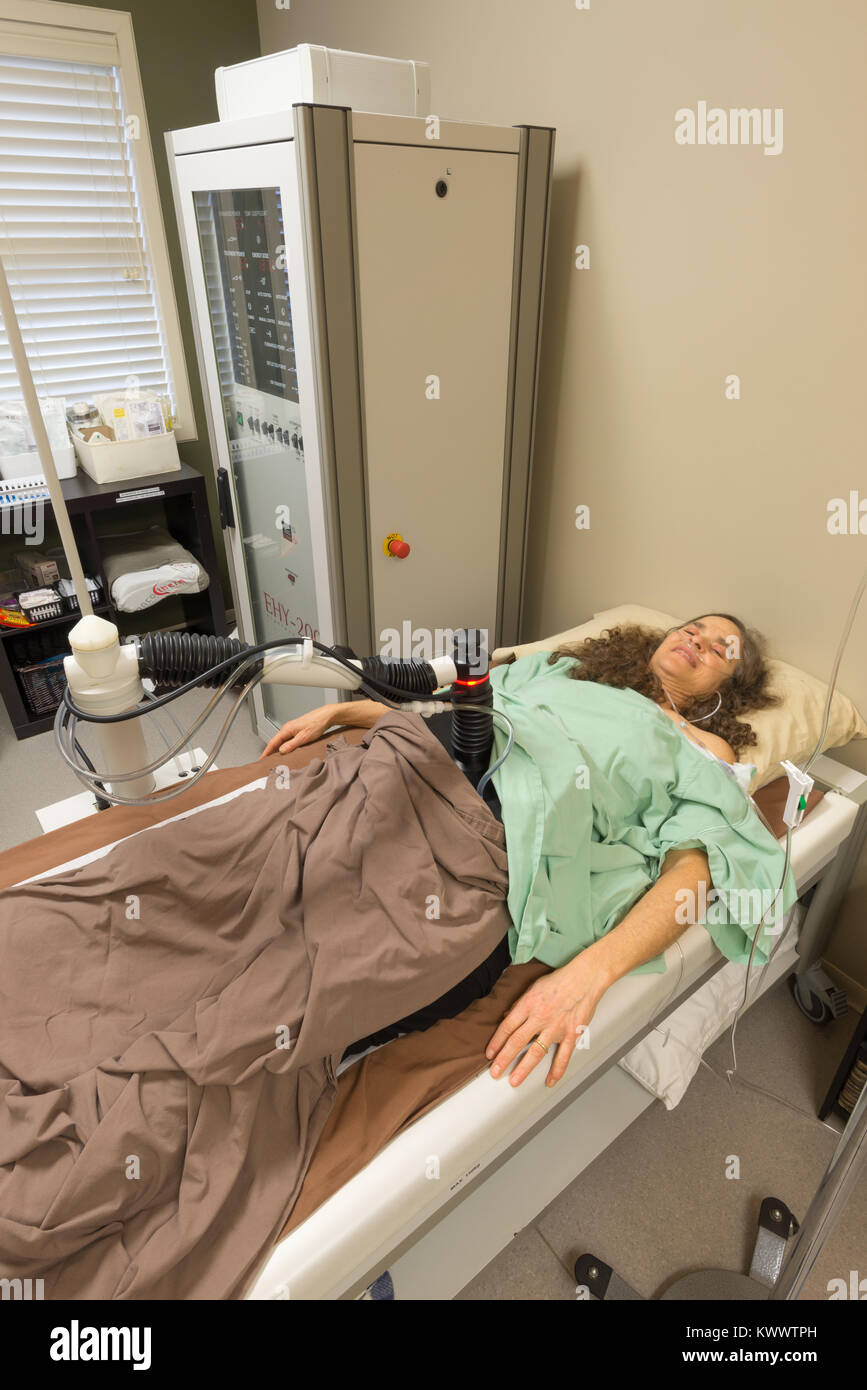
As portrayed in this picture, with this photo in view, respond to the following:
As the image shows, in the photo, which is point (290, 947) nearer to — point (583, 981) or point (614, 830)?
point (583, 981)

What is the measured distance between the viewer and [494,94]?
2008 millimetres

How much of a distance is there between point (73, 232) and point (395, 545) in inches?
70.5

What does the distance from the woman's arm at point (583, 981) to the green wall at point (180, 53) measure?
9.22 feet


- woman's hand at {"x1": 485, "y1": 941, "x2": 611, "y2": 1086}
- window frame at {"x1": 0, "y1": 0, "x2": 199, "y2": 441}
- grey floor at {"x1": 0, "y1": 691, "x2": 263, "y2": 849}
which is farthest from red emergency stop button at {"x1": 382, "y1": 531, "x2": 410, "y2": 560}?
window frame at {"x1": 0, "y1": 0, "x2": 199, "y2": 441}

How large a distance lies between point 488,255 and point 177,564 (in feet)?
5.22

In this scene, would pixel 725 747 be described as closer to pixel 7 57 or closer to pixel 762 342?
pixel 762 342

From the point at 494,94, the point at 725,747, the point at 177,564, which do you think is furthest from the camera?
the point at 177,564

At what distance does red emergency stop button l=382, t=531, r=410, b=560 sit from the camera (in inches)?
76.6

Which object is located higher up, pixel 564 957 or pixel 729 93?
pixel 729 93

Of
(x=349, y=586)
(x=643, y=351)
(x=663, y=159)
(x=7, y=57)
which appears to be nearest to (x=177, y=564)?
(x=349, y=586)

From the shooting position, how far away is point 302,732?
A: 5.65ft

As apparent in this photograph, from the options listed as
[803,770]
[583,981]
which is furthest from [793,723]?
[583,981]

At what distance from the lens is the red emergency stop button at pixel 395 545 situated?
195cm

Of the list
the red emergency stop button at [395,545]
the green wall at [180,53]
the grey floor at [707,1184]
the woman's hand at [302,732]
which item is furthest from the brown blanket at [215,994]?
the green wall at [180,53]
